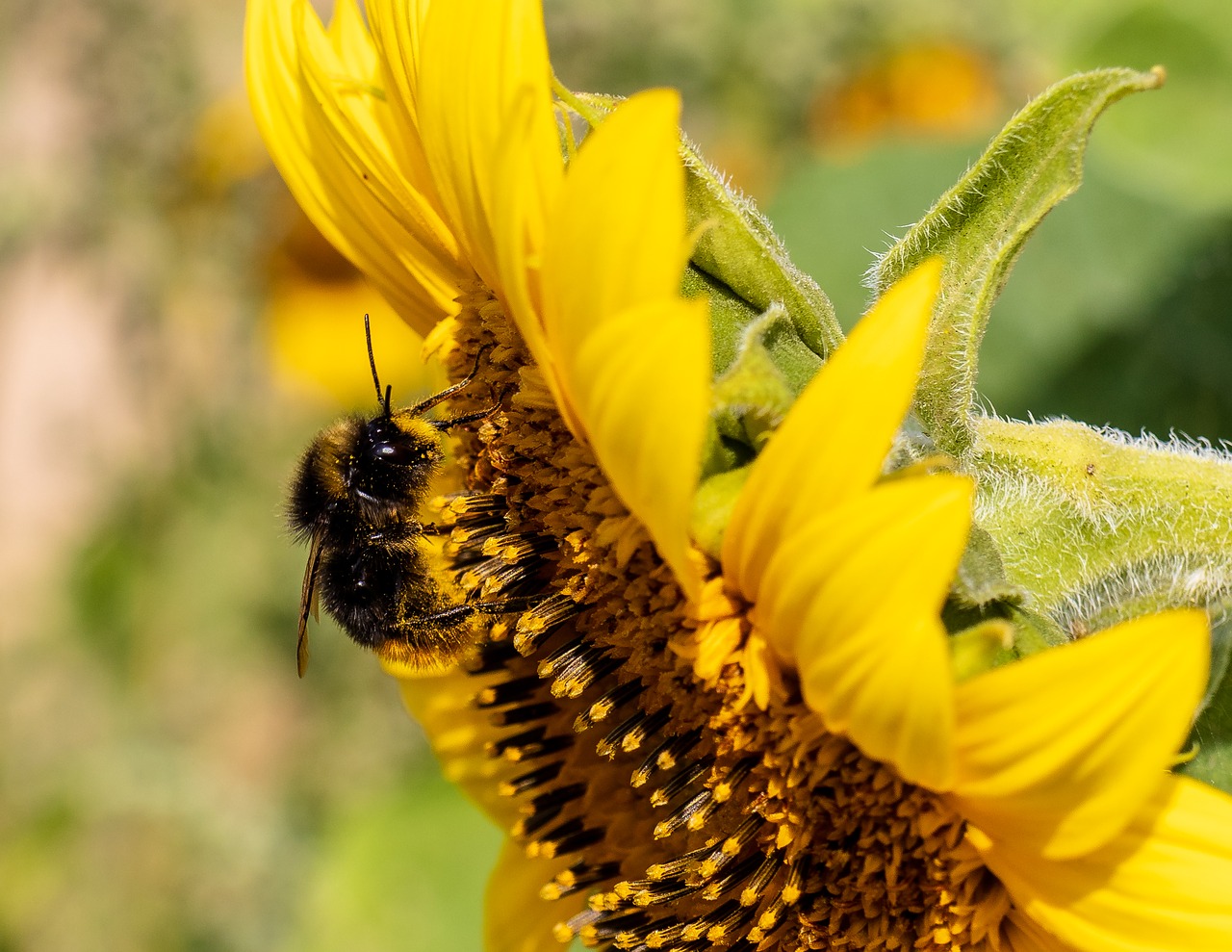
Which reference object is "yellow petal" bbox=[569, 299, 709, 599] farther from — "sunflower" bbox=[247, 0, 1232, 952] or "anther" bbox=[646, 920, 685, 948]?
"anther" bbox=[646, 920, 685, 948]

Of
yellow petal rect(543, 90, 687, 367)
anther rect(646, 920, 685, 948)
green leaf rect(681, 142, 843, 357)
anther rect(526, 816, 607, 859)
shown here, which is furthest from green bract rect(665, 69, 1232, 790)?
anther rect(526, 816, 607, 859)

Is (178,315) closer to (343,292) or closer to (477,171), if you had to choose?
(343,292)

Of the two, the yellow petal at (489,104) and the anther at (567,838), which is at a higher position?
the yellow petal at (489,104)

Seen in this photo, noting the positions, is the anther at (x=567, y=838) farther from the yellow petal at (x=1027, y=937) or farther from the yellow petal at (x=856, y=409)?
the yellow petal at (x=856, y=409)

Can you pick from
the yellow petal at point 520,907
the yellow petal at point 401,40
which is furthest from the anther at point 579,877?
the yellow petal at point 401,40

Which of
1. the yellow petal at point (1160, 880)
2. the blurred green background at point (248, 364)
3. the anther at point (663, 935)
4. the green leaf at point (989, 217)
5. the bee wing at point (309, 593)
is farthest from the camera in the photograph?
the blurred green background at point (248, 364)

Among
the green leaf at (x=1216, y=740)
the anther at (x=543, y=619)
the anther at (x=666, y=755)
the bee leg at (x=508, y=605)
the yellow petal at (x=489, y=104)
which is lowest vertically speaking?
the green leaf at (x=1216, y=740)

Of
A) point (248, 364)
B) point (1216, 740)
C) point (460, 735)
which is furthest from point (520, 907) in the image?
point (248, 364)
